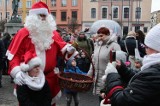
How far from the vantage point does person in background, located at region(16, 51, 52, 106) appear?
3627 millimetres

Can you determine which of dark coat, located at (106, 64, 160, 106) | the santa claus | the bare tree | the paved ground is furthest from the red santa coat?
the bare tree

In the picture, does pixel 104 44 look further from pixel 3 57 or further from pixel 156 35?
pixel 3 57

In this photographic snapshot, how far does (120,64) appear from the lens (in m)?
2.34

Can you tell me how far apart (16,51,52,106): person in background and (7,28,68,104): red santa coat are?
161mm


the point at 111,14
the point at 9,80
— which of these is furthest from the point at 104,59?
the point at 111,14

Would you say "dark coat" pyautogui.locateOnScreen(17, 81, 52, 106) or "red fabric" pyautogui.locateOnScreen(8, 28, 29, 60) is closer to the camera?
"dark coat" pyautogui.locateOnScreen(17, 81, 52, 106)

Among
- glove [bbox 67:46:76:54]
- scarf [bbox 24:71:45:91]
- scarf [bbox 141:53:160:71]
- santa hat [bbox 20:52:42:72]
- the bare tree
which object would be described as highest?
the bare tree

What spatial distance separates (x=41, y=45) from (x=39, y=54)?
13cm

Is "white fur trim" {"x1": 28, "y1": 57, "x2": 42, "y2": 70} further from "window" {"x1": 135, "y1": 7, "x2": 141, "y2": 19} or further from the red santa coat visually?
"window" {"x1": 135, "y1": 7, "x2": 141, "y2": 19}

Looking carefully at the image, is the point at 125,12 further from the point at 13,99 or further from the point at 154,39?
the point at 154,39

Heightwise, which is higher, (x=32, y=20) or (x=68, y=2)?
(x=68, y=2)

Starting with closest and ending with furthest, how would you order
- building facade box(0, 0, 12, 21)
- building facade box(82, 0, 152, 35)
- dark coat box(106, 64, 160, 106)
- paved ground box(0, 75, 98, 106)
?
dark coat box(106, 64, 160, 106) < paved ground box(0, 75, 98, 106) < building facade box(82, 0, 152, 35) < building facade box(0, 0, 12, 21)

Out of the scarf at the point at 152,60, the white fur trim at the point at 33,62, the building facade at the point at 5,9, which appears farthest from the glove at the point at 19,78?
the building facade at the point at 5,9

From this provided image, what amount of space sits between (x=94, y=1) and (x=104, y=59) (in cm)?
4911
